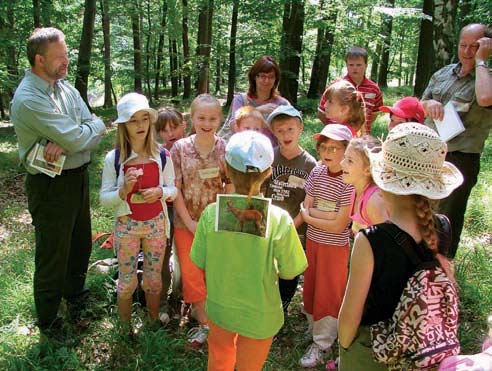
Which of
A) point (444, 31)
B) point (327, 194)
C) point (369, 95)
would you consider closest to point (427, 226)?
point (327, 194)

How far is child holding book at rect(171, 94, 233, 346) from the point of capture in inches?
120

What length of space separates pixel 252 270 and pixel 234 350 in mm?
525

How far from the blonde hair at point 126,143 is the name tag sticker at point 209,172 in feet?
1.19

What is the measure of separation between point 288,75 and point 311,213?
972 cm

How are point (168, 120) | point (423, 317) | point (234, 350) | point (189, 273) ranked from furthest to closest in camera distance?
point (168, 120) → point (189, 273) → point (234, 350) → point (423, 317)

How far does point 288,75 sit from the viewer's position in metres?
11.9

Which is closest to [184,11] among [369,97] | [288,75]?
[288,75]

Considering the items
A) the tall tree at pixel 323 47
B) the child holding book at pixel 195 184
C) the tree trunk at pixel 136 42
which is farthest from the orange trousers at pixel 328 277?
the tree trunk at pixel 136 42

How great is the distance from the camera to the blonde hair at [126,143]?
2.79 meters

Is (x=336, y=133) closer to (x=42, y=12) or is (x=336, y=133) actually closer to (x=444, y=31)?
(x=444, y=31)

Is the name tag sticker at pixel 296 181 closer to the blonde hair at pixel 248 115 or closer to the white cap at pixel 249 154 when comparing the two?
the blonde hair at pixel 248 115

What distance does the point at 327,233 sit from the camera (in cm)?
284

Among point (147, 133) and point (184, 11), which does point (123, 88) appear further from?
point (147, 133)

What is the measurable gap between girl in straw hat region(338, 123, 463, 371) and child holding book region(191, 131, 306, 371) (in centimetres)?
51
